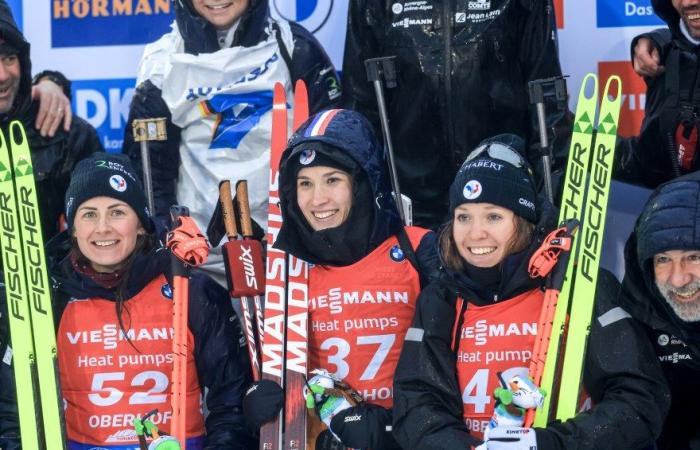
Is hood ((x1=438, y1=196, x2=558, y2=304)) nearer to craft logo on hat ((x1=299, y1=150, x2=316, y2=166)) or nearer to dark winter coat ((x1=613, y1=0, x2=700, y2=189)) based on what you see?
craft logo on hat ((x1=299, y1=150, x2=316, y2=166))

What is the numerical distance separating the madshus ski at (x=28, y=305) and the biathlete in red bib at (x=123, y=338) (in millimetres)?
93

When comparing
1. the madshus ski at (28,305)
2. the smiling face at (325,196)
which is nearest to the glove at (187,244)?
the smiling face at (325,196)

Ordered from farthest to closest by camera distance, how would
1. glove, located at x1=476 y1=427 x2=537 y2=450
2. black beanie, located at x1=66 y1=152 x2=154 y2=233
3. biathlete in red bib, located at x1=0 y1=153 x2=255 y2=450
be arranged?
black beanie, located at x1=66 y1=152 x2=154 y2=233, biathlete in red bib, located at x1=0 y1=153 x2=255 y2=450, glove, located at x1=476 y1=427 x2=537 y2=450

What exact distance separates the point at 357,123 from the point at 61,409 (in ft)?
4.98

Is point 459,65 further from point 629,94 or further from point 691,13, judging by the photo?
point 629,94

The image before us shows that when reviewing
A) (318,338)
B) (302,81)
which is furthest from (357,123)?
(318,338)

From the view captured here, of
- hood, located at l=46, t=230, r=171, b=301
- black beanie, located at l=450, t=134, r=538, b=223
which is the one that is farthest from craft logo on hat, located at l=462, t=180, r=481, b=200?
hood, located at l=46, t=230, r=171, b=301

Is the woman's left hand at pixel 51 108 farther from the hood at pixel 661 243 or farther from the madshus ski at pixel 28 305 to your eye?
the hood at pixel 661 243

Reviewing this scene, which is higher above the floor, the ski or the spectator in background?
the spectator in background

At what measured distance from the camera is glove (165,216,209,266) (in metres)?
4.58

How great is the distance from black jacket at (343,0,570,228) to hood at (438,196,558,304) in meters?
0.93

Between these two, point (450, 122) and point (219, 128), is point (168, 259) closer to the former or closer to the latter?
point (219, 128)

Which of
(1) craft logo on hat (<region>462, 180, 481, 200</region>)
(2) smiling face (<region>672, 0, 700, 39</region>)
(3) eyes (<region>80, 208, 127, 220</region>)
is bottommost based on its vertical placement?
(3) eyes (<region>80, 208, 127, 220</region>)

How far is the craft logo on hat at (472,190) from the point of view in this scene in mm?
4406
